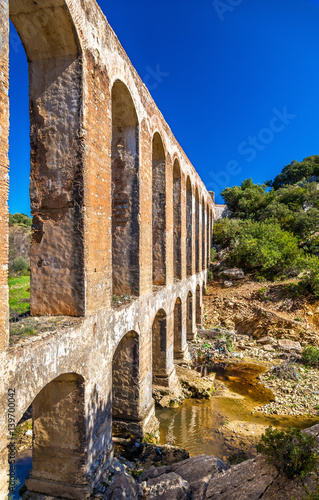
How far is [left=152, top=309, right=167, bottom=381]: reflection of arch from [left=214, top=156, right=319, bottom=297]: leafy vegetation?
867cm

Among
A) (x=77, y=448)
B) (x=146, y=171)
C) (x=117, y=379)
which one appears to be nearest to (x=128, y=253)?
(x=146, y=171)

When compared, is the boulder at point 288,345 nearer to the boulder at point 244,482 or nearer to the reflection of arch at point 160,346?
the reflection of arch at point 160,346

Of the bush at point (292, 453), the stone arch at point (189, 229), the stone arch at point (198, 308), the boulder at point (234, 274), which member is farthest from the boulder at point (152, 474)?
the boulder at point (234, 274)

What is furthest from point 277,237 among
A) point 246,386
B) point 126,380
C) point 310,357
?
point 126,380

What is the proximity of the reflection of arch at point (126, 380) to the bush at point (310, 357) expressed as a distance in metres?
7.59

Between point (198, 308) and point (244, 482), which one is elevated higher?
point (198, 308)

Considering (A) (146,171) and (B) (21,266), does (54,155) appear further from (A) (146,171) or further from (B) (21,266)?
(B) (21,266)

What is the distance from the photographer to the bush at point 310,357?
10992mm

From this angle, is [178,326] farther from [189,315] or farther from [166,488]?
[166,488]

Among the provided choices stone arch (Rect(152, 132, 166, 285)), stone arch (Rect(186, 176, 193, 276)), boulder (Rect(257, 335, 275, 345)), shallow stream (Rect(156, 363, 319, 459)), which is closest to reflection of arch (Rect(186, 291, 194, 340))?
stone arch (Rect(186, 176, 193, 276))

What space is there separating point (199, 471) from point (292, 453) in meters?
1.67

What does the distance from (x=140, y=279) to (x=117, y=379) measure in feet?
6.96

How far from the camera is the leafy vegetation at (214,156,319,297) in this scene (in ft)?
54.8

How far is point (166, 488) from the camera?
3951 millimetres
